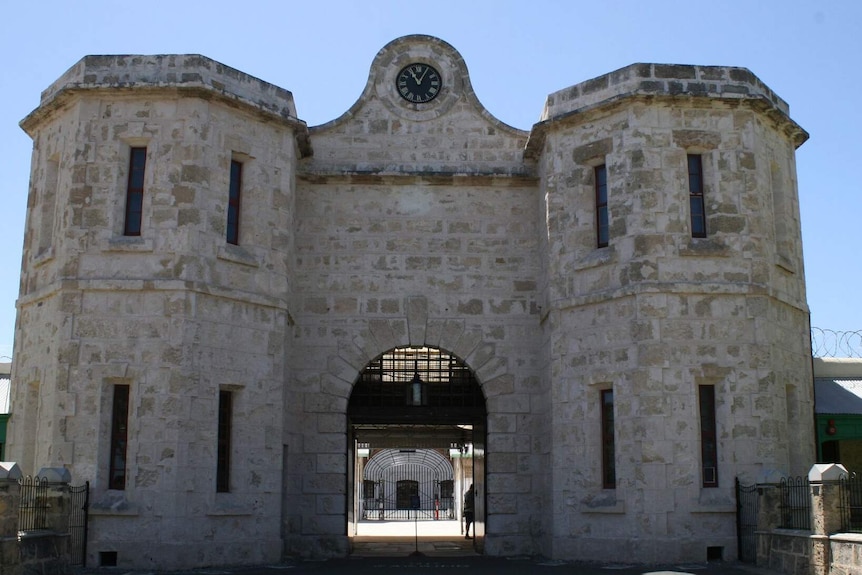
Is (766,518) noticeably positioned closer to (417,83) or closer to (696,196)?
(696,196)

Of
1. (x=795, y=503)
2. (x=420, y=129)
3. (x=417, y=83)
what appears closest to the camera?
(x=795, y=503)

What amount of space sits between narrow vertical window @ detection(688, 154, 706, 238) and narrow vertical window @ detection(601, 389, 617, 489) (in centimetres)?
292

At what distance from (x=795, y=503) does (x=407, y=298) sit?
23.8 feet

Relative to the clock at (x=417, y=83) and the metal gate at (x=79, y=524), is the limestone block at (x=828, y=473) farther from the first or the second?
the metal gate at (x=79, y=524)

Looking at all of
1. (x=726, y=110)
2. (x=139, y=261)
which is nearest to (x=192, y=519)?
(x=139, y=261)

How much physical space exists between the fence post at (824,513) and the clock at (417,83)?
9635 millimetres

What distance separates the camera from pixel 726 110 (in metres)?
15.7

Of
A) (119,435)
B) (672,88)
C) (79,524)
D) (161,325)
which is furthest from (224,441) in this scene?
(672,88)

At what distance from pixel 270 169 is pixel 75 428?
5.14 meters

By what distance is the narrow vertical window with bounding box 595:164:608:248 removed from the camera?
16.0m

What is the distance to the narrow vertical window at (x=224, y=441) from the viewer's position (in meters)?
14.9

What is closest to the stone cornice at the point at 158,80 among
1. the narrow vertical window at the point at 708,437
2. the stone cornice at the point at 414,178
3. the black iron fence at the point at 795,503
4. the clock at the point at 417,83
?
the stone cornice at the point at 414,178

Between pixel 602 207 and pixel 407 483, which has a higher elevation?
pixel 602 207

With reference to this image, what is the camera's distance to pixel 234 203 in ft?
52.2
